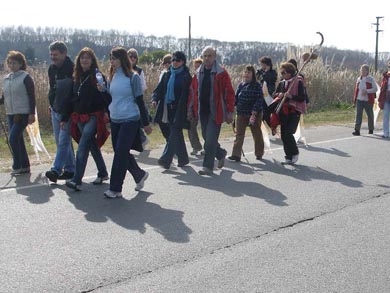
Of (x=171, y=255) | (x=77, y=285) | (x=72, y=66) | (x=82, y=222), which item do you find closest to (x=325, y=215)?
(x=171, y=255)

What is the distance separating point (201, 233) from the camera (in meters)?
5.86

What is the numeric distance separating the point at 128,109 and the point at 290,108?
12.4ft

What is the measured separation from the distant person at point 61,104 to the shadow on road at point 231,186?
161 cm

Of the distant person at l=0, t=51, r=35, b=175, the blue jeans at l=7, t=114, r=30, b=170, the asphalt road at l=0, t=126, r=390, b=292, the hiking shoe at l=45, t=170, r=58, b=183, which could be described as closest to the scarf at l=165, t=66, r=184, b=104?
the asphalt road at l=0, t=126, r=390, b=292

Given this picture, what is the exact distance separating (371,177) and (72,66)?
4.77 meters

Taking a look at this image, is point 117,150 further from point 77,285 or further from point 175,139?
point 77,285

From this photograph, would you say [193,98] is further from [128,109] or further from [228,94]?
[128,109]

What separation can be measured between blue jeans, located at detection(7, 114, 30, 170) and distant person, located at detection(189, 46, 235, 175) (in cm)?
255

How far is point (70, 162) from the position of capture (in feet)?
27.3

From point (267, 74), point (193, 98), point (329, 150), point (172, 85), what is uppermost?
point (267, 74)

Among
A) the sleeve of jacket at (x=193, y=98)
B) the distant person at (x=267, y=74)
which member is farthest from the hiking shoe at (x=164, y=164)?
the distant person at (x=267, y=74)

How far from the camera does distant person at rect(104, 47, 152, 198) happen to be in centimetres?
715

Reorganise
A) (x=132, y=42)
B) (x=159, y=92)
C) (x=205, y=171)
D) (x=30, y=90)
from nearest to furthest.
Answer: (x=30, y=90) < (x=205, y=171) < (x=159, y=92) < (x=132, y=42)

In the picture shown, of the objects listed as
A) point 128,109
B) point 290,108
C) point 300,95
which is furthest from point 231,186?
point 300,95
